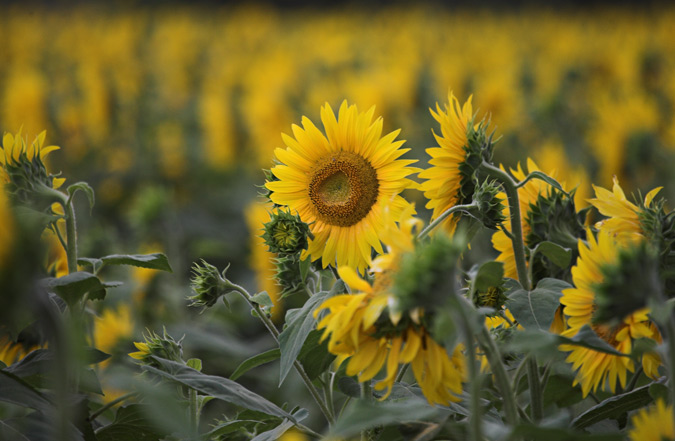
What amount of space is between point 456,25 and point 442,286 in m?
4.64

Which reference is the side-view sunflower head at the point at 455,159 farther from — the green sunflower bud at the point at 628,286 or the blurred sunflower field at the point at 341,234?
the green sunflower bud at the point at 628,286

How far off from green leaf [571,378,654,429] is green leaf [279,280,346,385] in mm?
280

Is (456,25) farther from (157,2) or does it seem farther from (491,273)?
(491,273)

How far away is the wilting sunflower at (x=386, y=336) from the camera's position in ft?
1.98

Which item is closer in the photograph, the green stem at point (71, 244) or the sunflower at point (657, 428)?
the sunflower at point (657, 428)

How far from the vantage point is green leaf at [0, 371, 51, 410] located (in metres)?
0.70

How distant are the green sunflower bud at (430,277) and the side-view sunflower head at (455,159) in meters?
0.27

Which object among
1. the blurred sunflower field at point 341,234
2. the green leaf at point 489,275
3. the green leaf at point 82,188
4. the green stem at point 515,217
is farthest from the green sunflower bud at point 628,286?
the green leaf at point 82,188

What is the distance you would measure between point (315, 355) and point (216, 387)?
12 cm

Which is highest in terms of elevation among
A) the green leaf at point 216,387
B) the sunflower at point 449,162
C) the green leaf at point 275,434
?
the sunflower at point 449,162

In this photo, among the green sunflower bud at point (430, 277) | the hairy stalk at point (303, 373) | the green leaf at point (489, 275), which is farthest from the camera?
the hairy stalk at point (303, 373)

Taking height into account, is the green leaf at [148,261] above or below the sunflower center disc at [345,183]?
below

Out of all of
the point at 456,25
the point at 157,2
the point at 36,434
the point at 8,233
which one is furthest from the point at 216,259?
the point at 157,2

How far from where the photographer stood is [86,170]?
2961 mm
